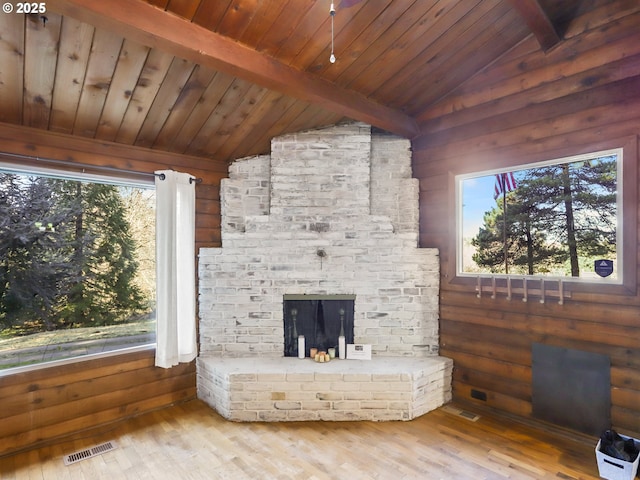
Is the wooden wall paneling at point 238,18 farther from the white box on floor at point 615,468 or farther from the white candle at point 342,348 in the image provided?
the white box on floor at point 615,468

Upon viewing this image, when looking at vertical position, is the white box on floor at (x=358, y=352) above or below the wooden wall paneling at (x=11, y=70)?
below

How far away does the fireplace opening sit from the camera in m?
3.43

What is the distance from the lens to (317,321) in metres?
3.46

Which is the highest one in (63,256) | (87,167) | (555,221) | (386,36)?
(386,36)

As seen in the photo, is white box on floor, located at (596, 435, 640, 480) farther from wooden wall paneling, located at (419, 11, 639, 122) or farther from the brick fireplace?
wooden wall paneling, located at (419, 11, 639, 122)

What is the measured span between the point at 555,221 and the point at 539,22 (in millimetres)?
1437

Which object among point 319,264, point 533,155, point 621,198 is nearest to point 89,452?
point 319,264

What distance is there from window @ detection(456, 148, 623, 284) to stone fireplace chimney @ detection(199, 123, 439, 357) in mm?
510

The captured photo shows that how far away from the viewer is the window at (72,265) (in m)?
2.61

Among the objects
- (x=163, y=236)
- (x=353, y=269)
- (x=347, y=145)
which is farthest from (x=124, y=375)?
(x=347, y=145)

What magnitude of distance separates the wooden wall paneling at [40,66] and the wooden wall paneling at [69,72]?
0.09 feet

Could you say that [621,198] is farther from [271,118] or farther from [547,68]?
[271,118]

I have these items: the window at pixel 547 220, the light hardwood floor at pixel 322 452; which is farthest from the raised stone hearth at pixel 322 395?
the window at pixel 547 220

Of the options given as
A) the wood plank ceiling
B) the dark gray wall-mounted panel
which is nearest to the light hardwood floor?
the dark gray wall-mounted panel
